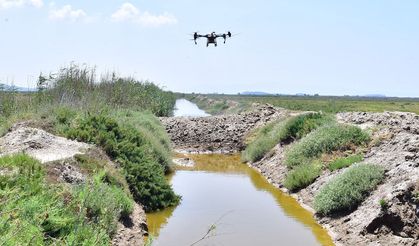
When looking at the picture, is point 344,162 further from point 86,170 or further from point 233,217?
point 86,170

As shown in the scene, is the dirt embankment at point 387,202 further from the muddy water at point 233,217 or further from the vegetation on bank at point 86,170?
the vegetation on bank at point 86,170

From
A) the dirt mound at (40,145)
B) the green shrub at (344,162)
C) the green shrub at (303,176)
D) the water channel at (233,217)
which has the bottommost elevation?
the water channel at (233,217)

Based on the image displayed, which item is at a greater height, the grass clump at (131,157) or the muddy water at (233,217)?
the grass clump at (131,157)

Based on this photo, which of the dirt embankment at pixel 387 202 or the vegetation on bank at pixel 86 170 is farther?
the dirt embankment at pixel 387 202

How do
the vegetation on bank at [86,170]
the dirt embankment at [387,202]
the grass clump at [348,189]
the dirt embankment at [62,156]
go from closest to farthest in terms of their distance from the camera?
the vegetation on bank at [86,170], the dirt embankment at [62,156], the dirt embankment at [387,202], the grass clump at [348,189]

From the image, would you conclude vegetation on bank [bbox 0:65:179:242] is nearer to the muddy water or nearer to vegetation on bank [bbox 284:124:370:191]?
the muddy water

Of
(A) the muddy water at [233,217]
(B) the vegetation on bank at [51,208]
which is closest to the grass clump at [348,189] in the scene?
(A) the muddy water at [233,217]

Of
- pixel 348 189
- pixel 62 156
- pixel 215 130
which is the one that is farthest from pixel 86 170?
pixel 215 130
